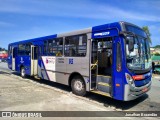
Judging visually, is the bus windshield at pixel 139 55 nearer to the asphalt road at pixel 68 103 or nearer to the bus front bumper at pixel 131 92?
the bus front bumper at pixel 131 92

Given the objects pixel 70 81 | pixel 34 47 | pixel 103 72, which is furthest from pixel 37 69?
pixel 103 72

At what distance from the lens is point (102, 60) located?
29.2 feet

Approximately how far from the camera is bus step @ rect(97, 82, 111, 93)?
309 inches

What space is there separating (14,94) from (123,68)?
5019 mm

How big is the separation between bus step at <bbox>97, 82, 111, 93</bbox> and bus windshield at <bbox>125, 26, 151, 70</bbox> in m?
1.27

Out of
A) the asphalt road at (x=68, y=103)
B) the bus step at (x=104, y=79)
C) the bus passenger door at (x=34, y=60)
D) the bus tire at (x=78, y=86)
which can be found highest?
the bus passenger door at (x=34, y=60)

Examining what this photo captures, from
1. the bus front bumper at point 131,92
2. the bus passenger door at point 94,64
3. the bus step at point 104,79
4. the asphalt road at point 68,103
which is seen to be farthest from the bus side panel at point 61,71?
the bus front bumper at point 131,92

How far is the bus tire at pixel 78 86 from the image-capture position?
916cm

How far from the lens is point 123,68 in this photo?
7059 mm

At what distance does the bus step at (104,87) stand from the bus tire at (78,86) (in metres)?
0.92

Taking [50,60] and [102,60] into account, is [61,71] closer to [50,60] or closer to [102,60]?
[50,60]

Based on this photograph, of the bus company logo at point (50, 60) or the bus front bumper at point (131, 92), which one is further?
the bus company logo at point (50, 60)

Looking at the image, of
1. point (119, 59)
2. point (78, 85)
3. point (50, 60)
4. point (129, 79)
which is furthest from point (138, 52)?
point (50, 60)

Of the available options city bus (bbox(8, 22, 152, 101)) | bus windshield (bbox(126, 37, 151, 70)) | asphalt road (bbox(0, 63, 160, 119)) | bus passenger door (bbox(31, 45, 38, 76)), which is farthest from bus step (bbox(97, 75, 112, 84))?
bus passenger door (bbox(31, 45, 38, 76))
